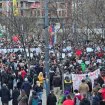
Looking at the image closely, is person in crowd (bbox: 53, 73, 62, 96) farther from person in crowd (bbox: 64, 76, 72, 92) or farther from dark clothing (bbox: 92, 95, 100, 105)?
dark clothing (bbox: 92, 95, 100, 105)

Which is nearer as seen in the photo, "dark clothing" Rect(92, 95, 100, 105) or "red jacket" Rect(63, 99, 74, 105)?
"red jacket" Rect(63, 99, 74, 105)

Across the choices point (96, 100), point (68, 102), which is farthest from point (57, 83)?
point (68, 102)

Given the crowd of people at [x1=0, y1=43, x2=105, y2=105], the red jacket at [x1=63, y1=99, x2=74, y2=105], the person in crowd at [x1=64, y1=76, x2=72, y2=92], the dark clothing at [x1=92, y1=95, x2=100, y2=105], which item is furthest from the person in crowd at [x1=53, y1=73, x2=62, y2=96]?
the red jacket at [x1=63, y1=99, x2=74, y2=105]

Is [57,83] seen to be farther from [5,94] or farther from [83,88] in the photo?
[83,88]

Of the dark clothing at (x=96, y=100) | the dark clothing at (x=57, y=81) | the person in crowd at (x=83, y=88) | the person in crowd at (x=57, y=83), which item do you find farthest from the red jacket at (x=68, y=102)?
the dark clothing at (x=57, y=81)

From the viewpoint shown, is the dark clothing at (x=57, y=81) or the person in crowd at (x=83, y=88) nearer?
the person in crowd at (x=83, y=88)

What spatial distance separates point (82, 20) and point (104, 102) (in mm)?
14581

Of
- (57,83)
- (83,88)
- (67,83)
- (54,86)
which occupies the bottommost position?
(54,86)

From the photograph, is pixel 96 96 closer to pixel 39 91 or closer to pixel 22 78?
pixel 39 91

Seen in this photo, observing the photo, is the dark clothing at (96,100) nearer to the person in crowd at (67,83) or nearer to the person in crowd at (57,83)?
the person in crowd at (67,83)

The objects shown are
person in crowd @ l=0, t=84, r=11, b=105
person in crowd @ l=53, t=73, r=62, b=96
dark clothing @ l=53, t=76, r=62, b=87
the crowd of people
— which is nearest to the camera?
the crowd of people

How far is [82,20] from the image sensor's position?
1309 inches

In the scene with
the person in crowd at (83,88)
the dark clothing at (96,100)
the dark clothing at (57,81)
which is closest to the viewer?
the dark clothing at (96,100)

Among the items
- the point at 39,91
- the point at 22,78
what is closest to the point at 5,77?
the point at 22,78
